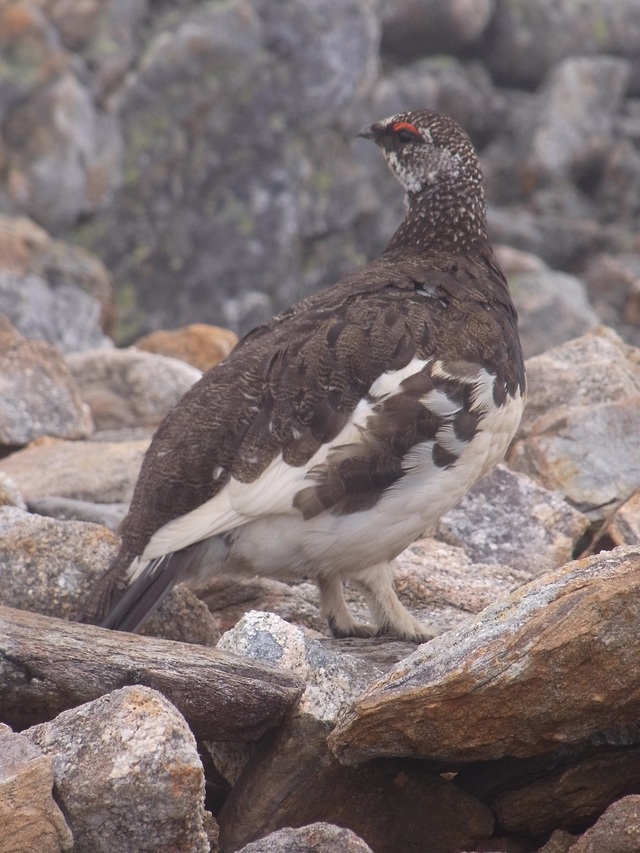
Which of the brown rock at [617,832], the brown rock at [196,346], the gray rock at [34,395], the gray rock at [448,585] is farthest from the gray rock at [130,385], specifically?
the brown rock at [617,832]

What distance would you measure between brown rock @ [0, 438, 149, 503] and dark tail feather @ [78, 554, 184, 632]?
1550mm

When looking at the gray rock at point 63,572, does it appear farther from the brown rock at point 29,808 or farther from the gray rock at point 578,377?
the gray rock at point 578,377

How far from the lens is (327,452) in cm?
448

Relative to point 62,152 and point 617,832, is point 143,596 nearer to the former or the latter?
point 617,832

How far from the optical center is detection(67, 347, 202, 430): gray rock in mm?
8281

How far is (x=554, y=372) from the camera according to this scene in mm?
7438

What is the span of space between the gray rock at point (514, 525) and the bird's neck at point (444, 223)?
114cm

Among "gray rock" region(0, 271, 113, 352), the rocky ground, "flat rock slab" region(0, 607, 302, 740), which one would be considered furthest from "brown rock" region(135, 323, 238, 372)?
"flat rock slab" region(0, 607, 302, 740)

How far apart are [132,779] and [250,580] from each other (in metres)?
2.52

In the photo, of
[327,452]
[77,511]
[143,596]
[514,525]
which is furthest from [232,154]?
[143,596]

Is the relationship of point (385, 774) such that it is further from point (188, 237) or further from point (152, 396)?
point (188, 237)

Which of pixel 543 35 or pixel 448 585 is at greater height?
pixel 448 585

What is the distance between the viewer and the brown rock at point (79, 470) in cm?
614

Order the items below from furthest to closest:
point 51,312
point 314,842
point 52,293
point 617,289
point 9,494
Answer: point 617,289 < point 52,293 < point 51,312 < point 9,494 < point 314,842
